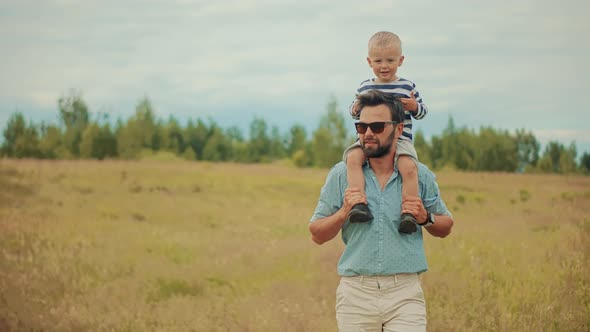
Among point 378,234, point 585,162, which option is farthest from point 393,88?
point 585,162

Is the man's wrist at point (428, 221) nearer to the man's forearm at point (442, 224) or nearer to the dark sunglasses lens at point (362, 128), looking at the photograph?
the man's forearm at point (442, 224)

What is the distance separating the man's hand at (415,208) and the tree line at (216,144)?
59.0 m

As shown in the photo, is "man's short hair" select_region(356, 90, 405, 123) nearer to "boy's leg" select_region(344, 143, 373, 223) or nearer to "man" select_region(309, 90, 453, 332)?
"man" select_region(309, 90, 453, 332)

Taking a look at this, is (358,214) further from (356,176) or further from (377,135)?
(377,135)

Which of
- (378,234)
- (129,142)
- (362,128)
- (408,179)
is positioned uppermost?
(129,142)

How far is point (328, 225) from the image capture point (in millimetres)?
4113

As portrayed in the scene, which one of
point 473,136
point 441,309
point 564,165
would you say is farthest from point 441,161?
point 441,309

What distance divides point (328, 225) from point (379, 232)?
320 mm

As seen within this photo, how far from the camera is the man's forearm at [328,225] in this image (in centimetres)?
408

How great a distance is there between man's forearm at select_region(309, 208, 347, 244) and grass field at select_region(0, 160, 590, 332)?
3.50m

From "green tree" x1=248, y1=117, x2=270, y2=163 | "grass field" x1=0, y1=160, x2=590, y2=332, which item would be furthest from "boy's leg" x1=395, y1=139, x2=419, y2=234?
"green tree" x1=248, y1=117, x2=270, y2=163

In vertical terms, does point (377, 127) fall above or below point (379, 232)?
above

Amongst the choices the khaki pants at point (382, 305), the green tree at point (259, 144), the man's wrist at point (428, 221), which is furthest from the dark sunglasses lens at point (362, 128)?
the green tree at point (259, 144)

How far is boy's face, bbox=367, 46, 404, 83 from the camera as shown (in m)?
4.97
